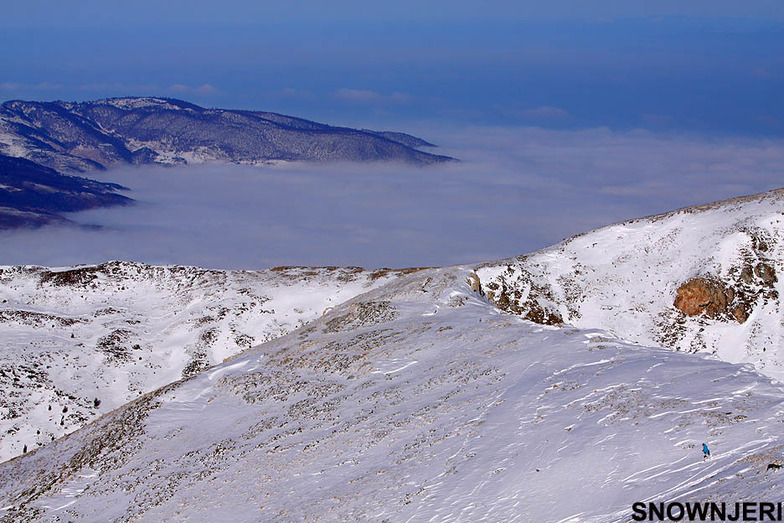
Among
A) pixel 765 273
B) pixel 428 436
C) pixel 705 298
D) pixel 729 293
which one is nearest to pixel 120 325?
pixel 428 436

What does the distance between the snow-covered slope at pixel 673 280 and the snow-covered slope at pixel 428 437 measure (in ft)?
55.7

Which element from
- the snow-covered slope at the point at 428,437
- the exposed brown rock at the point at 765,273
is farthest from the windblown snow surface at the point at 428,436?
the exposed brown rock at the point at 765,273

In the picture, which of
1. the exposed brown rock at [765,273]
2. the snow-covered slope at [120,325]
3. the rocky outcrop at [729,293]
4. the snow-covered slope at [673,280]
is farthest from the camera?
the exposed brown rock at [765,273]

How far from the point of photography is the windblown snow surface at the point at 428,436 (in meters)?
17.6

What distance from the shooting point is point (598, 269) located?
54.9 metres

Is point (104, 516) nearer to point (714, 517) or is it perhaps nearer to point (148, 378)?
point (714, 517)

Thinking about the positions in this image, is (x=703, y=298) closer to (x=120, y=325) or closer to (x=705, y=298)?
(x=705, y=298)

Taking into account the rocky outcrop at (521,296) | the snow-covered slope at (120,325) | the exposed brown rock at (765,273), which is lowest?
the snow-covered slope at (120,325)

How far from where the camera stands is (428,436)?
74.4ft

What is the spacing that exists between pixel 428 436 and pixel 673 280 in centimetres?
3449

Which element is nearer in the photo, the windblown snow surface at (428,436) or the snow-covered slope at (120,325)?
the windblown snow surface at (428,436)

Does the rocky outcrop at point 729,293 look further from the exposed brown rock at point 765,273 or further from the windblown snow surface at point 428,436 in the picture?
the windblown snow surface at point 428,436

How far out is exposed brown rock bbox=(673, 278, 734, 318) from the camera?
158 ft

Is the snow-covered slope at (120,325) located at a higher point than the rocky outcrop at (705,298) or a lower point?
lower
